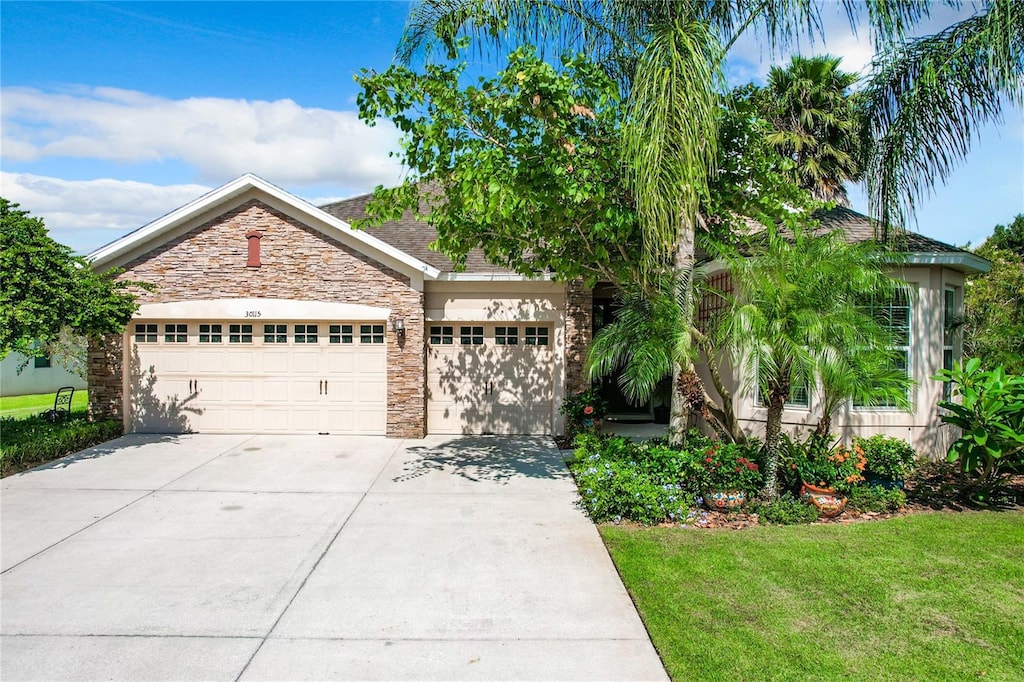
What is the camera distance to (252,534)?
22.1 feet

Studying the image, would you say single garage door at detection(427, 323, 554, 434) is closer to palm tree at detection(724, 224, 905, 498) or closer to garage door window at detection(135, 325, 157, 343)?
garage door window at detection(135, 325, 157, 343)

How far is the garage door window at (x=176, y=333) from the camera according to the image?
40.1ft

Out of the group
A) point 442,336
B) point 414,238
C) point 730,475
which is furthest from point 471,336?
point 730,475

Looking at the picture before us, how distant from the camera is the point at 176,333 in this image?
12242 mm

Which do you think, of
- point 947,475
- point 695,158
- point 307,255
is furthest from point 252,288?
point 947,475

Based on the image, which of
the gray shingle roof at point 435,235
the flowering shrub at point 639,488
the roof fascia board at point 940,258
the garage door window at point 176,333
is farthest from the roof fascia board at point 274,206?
the roof fascia board at point 940,258

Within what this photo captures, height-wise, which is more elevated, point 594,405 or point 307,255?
point 307,255

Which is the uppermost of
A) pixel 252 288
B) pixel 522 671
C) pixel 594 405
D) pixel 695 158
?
pixel 695 158

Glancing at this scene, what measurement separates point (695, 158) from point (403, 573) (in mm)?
5222

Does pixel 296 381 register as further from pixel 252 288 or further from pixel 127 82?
pixel 127 82

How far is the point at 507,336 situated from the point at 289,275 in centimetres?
439

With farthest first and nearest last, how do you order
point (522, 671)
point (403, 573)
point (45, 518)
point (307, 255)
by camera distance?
point (307, 255) → point (45, 518) → point (403, 573) → point (522, 671)

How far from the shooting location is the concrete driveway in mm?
4258

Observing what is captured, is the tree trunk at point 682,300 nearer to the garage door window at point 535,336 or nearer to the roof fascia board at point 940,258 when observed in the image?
the roof fascia board at point 940,258
